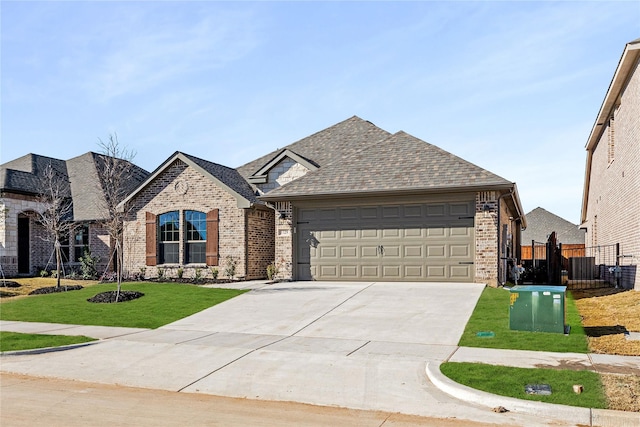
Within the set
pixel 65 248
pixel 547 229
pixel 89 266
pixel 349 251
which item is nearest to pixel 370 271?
pixel 349 251

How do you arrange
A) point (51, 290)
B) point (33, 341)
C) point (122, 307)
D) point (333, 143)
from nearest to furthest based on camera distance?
1. point (33, 341)
2. point (122, 307)
3. point (51, 290)
4. point (333, 143)

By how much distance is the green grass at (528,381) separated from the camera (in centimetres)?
637

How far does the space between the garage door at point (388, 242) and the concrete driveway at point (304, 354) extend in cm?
215

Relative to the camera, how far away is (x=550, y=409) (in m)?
6.09

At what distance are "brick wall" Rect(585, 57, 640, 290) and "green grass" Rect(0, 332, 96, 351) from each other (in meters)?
14.6

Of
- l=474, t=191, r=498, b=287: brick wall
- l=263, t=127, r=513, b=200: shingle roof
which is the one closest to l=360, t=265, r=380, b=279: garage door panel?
l=263, t=127, r=513, b=200: shingle roof

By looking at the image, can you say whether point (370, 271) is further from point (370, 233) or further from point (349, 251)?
point (370, 233)

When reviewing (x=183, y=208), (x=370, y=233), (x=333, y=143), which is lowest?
(x=370, y=233)

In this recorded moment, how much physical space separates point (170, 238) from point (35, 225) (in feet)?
26.4

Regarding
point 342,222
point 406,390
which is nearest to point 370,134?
point 342,222

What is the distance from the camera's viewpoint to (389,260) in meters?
18.0

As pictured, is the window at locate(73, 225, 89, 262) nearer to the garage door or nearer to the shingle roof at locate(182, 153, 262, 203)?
the shingle roof at locate(182, 153, 262, 203)

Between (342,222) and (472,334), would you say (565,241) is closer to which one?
(342,222)

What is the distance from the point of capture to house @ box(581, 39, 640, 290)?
51.9 feet
